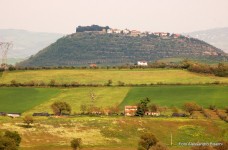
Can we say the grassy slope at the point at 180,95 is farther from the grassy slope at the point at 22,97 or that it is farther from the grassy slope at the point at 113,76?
the grassy slope at the point at 22,97

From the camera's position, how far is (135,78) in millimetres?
150625

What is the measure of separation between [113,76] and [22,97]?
36400 millimetres

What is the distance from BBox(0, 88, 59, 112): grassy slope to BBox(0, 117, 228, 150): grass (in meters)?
19.0

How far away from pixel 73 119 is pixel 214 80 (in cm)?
6003

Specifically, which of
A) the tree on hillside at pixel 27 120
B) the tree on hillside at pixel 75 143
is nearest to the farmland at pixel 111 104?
the tree on hillside at pixel 27 120

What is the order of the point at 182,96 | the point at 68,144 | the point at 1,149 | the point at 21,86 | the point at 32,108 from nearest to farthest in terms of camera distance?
the point at 1,149 → the point at 68,144 → the point at 32,108 → the point at 182,96 → the point at 21,86

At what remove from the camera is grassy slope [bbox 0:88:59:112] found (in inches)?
4631

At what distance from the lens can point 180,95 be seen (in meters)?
128

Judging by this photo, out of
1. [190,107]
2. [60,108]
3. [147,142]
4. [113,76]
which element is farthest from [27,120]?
[113,76]

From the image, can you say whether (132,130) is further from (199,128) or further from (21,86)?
(21,86)

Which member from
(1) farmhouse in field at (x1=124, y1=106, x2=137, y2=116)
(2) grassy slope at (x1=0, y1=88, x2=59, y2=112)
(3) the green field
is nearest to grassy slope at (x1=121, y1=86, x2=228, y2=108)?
(3) the green field

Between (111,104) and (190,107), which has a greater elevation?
(190,107)

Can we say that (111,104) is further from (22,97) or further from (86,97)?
(22,97)

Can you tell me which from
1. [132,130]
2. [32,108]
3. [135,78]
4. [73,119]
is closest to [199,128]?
[132,130]
